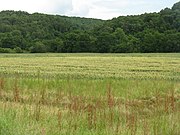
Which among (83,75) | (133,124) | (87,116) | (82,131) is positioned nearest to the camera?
(82,131)

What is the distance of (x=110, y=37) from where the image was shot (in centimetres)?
8888

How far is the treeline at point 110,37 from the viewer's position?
269ft

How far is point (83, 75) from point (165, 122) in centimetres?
1535

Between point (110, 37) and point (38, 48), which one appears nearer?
point (38, 48)

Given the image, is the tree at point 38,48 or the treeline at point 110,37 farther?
the tree at point 38,48

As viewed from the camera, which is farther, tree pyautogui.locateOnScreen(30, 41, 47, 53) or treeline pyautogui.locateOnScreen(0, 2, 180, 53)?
tree pyautogui.locateOnScreen(30, 41, 47, 53)

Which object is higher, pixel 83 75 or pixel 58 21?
pixel 58 21

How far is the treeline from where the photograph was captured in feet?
269

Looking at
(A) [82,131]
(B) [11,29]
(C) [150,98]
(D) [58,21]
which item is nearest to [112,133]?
(A) [82,131]

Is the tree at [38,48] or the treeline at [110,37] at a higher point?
the treeline at [110,37]

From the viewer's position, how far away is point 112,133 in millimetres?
7246

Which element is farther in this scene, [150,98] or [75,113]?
[150,98]

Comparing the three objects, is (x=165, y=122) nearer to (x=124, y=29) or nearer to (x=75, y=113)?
(x=75, y=113)

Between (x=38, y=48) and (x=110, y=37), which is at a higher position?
(x=110, y=37)
